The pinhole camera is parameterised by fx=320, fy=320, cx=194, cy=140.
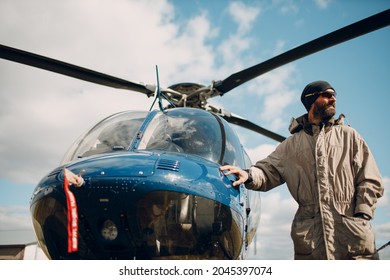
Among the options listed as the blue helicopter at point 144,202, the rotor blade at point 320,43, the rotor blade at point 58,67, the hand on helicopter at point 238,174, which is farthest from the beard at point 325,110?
the rotor blade at point 58,67

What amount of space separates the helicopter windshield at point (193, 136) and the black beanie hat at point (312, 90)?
1239 millimetres

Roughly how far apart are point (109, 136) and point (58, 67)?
7.26 ft

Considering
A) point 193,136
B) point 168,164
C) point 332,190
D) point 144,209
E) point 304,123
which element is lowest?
point 144,209

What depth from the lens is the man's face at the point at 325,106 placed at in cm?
293

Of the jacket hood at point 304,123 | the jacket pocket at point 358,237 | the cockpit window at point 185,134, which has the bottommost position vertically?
the jacket pocket at point 358,237

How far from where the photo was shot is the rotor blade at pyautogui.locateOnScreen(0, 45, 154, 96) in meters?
5.21

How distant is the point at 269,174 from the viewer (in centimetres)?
319

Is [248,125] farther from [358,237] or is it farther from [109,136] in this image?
[358,237]

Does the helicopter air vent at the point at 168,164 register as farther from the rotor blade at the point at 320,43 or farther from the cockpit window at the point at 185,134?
the rotor blade at the point at 320,43

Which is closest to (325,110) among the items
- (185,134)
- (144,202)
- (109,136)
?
(185,134)

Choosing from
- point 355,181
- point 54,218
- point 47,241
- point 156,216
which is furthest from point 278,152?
point 47,241

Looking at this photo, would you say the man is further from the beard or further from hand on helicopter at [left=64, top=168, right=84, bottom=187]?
hand on helicopter at [left=64, top=168, right=84, bottom=187]

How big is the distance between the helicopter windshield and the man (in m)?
0.74

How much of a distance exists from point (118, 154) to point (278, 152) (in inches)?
62.5
